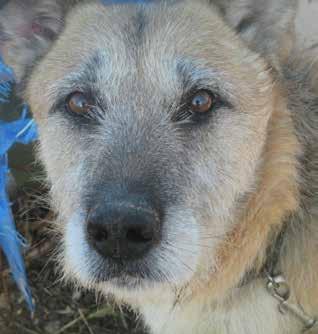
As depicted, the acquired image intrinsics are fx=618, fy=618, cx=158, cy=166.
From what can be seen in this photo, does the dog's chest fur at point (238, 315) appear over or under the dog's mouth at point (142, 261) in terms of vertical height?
under

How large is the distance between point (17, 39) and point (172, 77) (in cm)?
105

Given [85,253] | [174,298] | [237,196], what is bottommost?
[174,298]

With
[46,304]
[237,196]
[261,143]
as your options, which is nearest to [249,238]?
[237,196]

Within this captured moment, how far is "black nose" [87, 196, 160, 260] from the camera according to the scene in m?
2.59

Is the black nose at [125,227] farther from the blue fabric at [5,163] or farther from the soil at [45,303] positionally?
the soil at [45,303]

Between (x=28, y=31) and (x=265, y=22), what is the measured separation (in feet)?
4.32

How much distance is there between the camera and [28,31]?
11.4ft

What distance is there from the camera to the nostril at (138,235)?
2.60 metres

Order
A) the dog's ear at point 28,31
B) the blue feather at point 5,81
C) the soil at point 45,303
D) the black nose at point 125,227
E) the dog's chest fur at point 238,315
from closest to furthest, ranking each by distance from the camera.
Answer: the black nose at point 125,227 < the dog's chest fur at point 238,315 < the dog's ear at point 28,31 < the blue feather at point 5,81 < the soil at point 45,303

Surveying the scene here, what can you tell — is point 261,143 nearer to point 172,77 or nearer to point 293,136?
point 293,136

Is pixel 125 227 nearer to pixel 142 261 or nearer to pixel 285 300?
pixel 142 261

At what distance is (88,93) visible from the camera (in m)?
3.07

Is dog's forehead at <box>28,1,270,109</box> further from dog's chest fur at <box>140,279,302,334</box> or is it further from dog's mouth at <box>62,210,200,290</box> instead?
dog's chest fur at <box>140,279,302,334</box>

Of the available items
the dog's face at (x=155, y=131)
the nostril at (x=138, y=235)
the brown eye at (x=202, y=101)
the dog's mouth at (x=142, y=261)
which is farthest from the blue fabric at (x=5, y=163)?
the nostril at (x=138, y=235)
